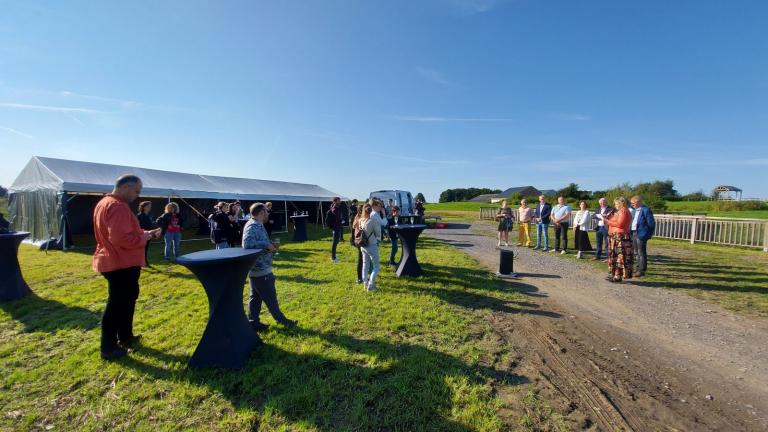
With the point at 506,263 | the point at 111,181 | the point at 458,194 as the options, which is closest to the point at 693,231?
the point at 506,263

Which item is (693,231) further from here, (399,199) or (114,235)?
(114,235)

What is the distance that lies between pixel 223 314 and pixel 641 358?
433cm

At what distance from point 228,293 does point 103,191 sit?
37.0ft

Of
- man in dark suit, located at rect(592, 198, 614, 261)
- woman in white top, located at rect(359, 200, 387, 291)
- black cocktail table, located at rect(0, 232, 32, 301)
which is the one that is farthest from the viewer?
man in dark suit, located at rect(592, 198, 614, 261)

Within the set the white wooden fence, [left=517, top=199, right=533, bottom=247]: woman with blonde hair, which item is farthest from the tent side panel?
the white wooden fence

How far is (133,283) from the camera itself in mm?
3326

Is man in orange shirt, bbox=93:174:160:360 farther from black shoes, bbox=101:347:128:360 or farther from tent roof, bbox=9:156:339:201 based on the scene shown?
tent roof, bbox=9:156:339:201

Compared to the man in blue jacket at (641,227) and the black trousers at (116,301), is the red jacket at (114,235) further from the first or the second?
the man in blue jacket at (641,227)

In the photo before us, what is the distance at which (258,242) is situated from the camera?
11.7 ft

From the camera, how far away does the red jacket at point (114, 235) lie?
3.00 meters

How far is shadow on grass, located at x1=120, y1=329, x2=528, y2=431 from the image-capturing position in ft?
7.76

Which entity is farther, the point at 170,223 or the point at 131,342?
the point at 170,223

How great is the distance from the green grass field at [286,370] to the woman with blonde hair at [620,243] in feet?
8.18

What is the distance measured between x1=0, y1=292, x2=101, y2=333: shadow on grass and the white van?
523 inches
